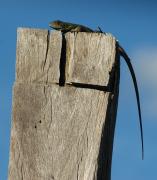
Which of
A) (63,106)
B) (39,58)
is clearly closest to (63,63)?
(39,58)

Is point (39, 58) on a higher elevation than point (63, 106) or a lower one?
higher

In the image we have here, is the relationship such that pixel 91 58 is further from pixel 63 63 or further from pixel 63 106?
pixel 63 106

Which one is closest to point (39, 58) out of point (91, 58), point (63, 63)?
point (63, 63)

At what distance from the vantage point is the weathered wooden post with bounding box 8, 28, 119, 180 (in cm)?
292

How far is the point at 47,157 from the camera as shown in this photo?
2.95m

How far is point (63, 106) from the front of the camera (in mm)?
2961

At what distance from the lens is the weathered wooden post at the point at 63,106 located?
2916 mm

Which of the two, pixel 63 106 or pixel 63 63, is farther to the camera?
pixel 63 63

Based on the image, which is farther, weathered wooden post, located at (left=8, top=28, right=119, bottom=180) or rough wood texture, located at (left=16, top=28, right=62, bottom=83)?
rough wood texture, located at (left=16, top=28, right=62, bottom=83)

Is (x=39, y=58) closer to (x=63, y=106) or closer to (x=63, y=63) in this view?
→ (x=63, y=63)

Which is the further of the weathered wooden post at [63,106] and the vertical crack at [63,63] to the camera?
the vertical crack at [63,63]

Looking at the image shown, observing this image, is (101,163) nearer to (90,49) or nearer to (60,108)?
(60,108)

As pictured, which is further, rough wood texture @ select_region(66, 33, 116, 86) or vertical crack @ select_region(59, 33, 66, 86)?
vertical crack @ select_region(59, 33, 66, 86)

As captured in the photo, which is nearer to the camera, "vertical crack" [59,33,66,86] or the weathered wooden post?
the weathered wooden post
